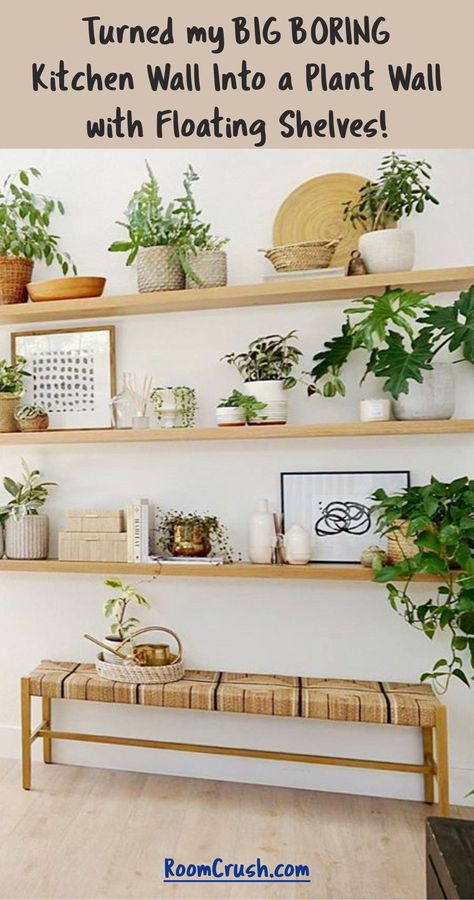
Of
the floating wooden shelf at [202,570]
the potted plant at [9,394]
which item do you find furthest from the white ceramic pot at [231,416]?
the potted plant at [9,394]

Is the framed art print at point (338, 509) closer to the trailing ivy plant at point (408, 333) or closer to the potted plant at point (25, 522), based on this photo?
the trailing ivy plant at point (408, 333)

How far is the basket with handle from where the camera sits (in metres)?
2.41

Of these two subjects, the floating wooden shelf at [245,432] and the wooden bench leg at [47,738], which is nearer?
the floating wooden shelf at [245,432]

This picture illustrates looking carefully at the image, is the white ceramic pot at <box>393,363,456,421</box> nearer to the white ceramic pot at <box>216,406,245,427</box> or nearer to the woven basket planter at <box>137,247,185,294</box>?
the white ceramic pot at <box>216,406,245,427</box>

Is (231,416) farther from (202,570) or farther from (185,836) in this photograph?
(185,836)

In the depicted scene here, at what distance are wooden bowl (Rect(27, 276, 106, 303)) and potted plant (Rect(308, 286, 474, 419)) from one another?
0.88m

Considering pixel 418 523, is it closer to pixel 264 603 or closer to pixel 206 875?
pixel 264 603

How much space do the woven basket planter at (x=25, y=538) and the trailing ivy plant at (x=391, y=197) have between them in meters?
1.64

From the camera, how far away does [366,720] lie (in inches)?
87.7

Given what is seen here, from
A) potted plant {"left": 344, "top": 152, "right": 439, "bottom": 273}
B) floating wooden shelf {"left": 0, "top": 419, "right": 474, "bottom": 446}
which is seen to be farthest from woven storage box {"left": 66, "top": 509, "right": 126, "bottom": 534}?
potted plant {"left": 344, "top": 152, "right": 439, "bottom": 273}

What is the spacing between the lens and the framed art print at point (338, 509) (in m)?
2.47

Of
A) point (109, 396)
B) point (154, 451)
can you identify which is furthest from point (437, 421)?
point (109, 396)
